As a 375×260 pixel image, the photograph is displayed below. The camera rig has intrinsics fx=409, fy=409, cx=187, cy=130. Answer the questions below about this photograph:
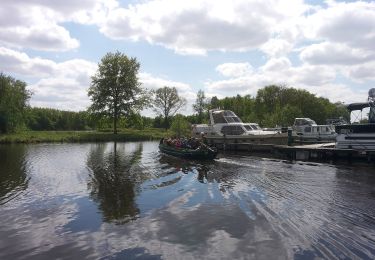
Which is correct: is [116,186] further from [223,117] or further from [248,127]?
[248,127]

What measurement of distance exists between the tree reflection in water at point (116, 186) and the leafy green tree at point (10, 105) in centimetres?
3075

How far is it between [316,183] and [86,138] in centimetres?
4515

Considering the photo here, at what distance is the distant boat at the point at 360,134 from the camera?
89.6ft

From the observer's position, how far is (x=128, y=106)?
218ft

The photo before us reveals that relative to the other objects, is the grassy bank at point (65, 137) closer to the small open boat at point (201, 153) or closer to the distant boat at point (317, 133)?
the distant boat at point (317, 133)

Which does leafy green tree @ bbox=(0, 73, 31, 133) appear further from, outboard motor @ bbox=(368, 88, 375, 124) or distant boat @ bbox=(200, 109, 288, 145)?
outboard motor @ bbox=(368, 88, 375, 124)

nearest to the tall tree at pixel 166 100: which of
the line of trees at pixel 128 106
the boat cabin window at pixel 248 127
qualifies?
the line of trees at pixel 128 106

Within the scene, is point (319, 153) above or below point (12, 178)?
above

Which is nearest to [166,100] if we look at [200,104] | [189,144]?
[200,104]

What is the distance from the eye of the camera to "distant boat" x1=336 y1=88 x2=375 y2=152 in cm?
2731

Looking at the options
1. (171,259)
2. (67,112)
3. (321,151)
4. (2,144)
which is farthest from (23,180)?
(67,112)

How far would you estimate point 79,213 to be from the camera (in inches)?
559

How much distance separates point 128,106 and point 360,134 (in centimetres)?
4434

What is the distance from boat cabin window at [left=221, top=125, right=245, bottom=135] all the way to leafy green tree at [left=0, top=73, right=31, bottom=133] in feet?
101
